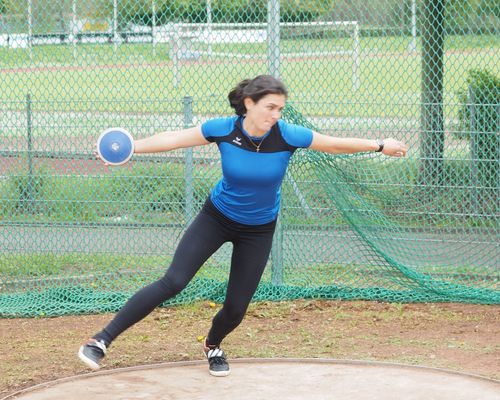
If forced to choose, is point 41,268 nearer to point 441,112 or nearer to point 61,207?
point 61,207

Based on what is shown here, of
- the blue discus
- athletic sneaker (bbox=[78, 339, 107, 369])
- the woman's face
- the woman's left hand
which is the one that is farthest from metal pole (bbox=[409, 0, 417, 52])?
athletic sneaker (bbox=[78, 339, 107, 369])

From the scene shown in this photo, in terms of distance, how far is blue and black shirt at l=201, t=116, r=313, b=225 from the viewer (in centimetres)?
551

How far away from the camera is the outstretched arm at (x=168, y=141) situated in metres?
5.60

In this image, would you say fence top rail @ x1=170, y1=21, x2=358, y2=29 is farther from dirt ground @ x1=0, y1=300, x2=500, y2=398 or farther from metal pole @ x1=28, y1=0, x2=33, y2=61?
dirt ground @ x1=0, y1=300, x2=500, y2=398

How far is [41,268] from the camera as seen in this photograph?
8742 millimetres

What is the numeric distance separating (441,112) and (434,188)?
2.08ft

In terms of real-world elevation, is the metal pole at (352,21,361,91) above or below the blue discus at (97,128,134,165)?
above

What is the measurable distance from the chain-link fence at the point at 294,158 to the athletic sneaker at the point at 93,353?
8.30 ft

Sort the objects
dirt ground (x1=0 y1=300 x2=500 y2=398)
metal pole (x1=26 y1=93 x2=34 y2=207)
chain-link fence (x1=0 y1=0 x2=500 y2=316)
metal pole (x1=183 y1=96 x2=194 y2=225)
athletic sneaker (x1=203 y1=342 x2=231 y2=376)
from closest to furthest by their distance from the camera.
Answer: athletic sneaker (x1=203 y1=342 x2=231 y2=376) → dirt ground (x1=0 y1=300 x2=500 y2=398) → chain-link fence (x1=0 y1=0 x2=500 y2=316) → metal pole (x1=183 y1=96 x2=194 y2=225) → metal pole (x1=26 y1=93 x2=34 y2=207)

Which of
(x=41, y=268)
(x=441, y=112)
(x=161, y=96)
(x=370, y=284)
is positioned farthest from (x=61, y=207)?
(x=441, y=112)

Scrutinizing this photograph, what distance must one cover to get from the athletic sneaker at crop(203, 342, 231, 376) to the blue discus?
1.38 metres

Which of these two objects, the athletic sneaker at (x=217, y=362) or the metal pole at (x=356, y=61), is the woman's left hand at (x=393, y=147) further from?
the metal pole at (x=356, y=61)

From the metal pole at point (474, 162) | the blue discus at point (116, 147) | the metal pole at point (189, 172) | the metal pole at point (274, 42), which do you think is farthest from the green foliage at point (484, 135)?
the blue discus at point (116, 147)

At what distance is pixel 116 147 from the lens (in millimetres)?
5512
